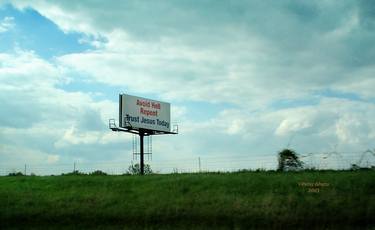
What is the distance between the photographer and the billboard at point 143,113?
50922 millimetres

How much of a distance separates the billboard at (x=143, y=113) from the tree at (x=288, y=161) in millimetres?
19431

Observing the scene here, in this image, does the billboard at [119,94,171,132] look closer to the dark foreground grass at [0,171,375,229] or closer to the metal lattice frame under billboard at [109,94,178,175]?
the metal lattice frame under billboard at [109,94,178,175]

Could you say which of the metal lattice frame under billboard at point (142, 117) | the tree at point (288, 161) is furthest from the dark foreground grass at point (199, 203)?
the metal lattice frame under billboard at point (142, 117)

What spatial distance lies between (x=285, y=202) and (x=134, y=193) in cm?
829

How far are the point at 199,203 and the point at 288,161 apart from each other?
14673 mm

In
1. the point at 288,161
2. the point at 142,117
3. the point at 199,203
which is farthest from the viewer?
the point at 142,117

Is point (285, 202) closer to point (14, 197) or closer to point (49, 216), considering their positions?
point (49, 216)

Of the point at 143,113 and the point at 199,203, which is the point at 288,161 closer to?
the point at 199,203

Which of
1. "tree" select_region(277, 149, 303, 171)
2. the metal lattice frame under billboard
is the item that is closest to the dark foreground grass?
"tree" select_region(277, 149, 303, 171)

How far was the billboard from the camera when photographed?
5092cm

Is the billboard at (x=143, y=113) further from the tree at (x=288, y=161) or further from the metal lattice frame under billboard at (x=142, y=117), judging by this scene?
the tree at (x=288, y=161)

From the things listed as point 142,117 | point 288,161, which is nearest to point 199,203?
point 288,161

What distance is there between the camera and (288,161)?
3512 centimetres

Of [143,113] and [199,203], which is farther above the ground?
[143,113]
